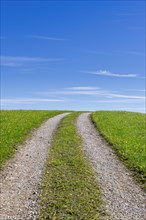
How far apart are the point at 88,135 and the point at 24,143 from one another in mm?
6887

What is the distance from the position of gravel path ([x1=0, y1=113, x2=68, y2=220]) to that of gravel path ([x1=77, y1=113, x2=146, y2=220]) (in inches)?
116

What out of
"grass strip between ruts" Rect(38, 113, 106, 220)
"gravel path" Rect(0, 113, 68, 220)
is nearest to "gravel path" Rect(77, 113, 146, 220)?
"grass strip between ruts" Rect(38, 113, 106, 220)

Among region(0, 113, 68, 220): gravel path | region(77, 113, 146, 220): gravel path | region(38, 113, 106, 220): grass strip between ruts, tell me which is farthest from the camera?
region(77, 113, 146, 220): gravel path

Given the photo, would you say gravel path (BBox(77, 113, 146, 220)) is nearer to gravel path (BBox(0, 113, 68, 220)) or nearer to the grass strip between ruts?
the grass strip between ruts

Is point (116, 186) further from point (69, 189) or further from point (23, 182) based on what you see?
point (23, 182)

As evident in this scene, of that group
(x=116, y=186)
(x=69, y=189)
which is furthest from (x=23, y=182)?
(x=116, y=186)

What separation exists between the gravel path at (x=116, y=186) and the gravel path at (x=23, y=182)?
2951 mm

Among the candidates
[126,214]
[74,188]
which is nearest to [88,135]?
[74,188]

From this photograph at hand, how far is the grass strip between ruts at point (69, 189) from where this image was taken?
38.8 feet

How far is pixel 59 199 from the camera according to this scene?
13.0 meters

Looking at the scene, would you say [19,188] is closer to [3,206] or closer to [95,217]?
[3,206]

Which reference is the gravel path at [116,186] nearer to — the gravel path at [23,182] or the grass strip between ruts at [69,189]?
the grass strip between ruts at [69,189]

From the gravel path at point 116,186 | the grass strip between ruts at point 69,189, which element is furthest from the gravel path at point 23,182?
the gravel path at point 116,186

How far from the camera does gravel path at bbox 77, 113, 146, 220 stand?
40.8 feet
